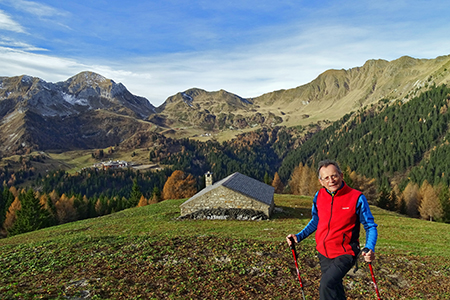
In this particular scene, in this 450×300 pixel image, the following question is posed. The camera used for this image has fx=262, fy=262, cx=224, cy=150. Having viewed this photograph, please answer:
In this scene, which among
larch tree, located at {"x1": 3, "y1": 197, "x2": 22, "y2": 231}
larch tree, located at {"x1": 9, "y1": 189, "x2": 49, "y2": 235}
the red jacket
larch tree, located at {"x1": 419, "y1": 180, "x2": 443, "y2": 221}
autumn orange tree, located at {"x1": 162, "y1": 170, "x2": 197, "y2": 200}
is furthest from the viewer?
autumn orange tree, located at {"x1": 162, "y1": 170, "x2": 197, "y2": 200}

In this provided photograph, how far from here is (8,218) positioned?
72.4m

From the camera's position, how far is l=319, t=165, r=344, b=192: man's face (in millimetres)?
6742

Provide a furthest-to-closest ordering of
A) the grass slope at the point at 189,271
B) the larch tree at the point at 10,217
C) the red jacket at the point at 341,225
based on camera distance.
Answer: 1. the larch tree at the point at 10,217
2. the grass slope at the point at 189,271
3. the red jacket at the point at 341,225

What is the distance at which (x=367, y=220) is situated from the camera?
21.6 ft

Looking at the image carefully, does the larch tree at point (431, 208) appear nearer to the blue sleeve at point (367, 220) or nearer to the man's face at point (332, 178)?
the blue sleeve at point (367, 220)

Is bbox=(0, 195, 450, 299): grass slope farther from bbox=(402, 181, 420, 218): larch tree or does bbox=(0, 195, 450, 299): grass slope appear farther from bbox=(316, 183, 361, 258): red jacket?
bbox=(402, 181, 420, 218): larch tree

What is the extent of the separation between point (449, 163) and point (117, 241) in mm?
187429

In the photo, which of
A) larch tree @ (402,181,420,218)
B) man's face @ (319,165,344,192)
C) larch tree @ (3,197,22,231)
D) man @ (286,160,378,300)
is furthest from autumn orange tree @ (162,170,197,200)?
man's face @ (319,165,344,192)

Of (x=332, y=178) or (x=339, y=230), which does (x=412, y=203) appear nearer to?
(x=339, y=230)

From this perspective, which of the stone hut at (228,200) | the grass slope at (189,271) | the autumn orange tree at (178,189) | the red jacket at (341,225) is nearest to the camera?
the red jacket at (341,225)

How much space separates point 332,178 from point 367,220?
1.32 metres

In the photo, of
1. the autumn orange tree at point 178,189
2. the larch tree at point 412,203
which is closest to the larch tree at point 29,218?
the autumn orange tree at point 178,189

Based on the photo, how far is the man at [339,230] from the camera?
6562 mm

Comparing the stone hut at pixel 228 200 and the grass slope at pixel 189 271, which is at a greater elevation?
the grass slope at pixel 189 271
